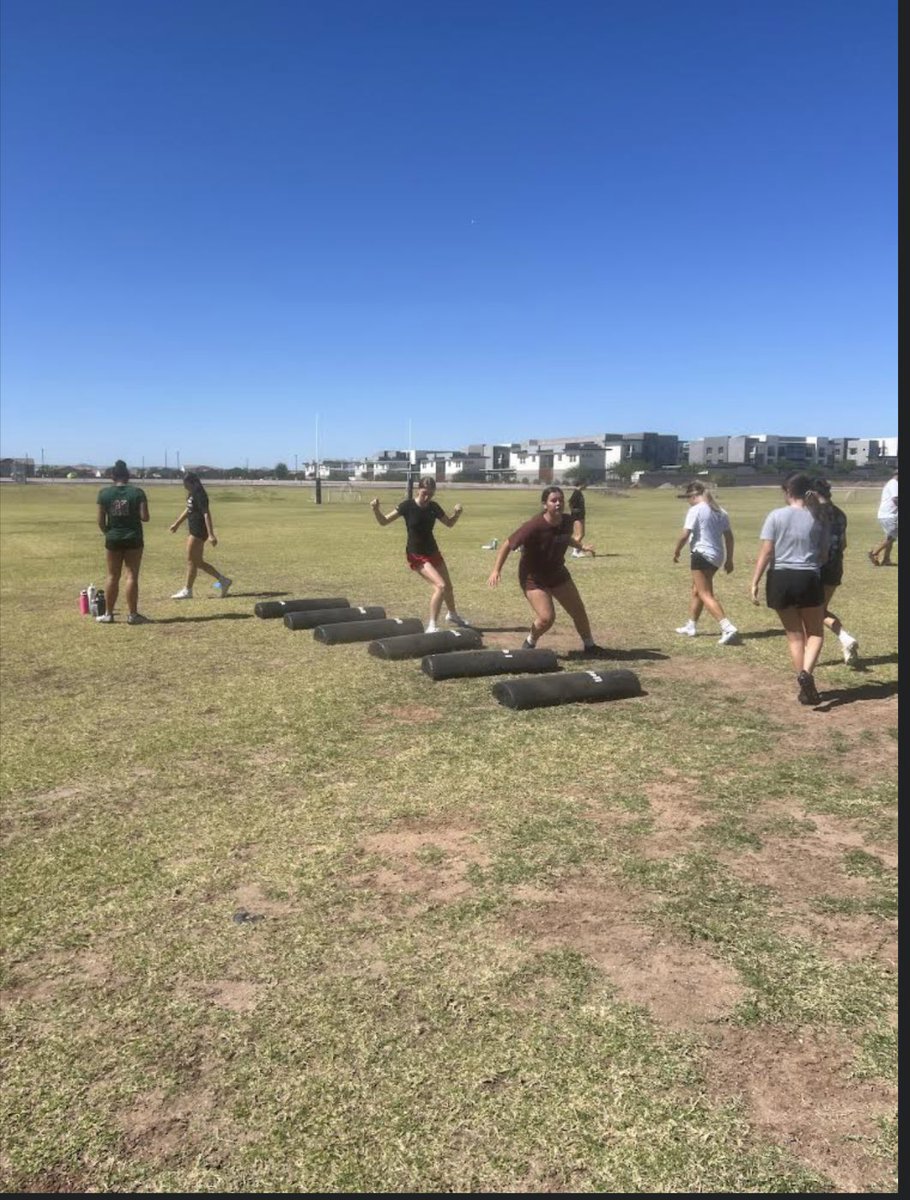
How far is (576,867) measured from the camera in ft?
14.1

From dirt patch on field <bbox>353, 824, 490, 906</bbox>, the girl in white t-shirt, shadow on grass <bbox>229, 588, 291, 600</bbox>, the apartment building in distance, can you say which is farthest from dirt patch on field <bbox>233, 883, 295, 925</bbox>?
the apartment building in distance

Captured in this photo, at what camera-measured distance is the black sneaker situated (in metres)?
7.19

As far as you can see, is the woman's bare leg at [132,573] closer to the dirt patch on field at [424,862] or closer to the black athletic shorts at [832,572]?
the dirt patch on field at [424,862]

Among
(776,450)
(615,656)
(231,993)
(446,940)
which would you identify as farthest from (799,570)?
(776,450)

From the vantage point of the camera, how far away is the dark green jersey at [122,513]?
1059cm

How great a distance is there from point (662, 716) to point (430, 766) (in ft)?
7.33

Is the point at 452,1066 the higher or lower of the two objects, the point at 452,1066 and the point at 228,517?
the lower

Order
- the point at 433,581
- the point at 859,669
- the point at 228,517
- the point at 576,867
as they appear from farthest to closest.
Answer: the point at 228,517 < the point at 433,581 < the point at 859,669 < the point at 576,867

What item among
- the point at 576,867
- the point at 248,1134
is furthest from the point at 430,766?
the point at 248,1134

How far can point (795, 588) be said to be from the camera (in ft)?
23.5

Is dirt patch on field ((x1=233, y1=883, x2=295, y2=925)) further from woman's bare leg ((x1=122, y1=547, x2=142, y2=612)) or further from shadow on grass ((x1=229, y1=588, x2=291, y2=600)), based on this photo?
shadow on grass ((x1=229, y1=588, x2=291, y2=600))

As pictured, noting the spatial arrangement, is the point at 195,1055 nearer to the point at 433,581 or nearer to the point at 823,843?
the point at 823,843

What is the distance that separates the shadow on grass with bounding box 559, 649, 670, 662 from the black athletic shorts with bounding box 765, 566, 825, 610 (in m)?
2.20

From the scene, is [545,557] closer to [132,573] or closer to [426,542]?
[426,542]
